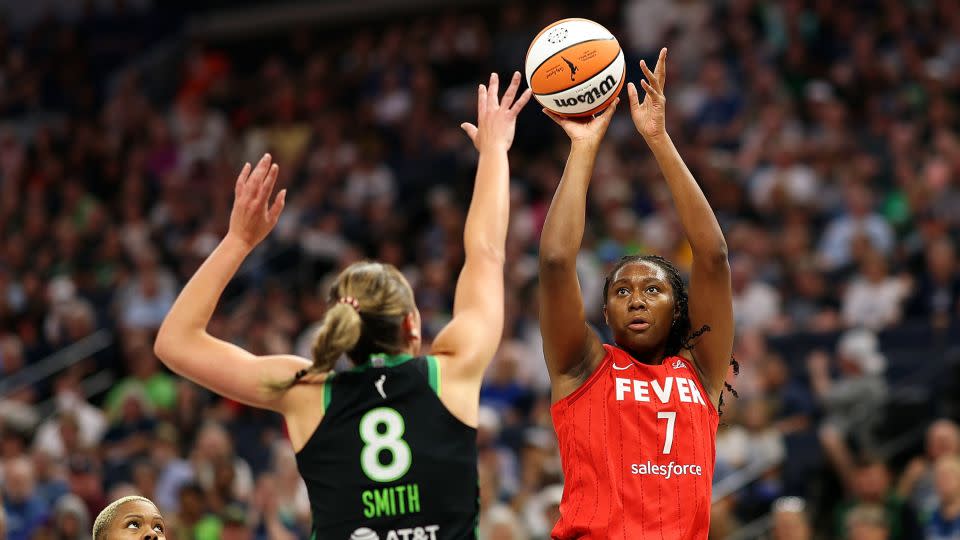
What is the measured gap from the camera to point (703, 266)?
4.81 metres

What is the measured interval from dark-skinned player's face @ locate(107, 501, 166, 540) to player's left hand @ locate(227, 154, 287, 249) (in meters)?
1.14

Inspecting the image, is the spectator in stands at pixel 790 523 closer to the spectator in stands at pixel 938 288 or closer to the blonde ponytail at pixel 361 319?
the spectator in stands at pixel 938 288

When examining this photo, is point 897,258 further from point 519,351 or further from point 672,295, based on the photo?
point 672,295

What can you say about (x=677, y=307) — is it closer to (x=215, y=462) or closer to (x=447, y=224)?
(x=215, y=462)

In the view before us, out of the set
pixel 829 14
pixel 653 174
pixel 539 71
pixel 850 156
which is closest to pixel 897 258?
pixel 850 156

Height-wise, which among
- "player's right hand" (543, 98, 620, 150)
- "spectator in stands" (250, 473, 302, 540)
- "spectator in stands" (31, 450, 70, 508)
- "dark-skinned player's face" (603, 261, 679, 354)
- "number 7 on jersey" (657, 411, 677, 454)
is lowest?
"spectator in stands" (250, 473, 302, 540)

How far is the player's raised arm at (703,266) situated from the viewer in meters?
4.79

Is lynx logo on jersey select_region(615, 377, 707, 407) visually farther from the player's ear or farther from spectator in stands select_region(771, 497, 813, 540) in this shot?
spectator in stands select_region(771, 497, 813, 540)

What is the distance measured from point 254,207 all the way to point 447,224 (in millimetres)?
11246

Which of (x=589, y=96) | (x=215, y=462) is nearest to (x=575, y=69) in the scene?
(x=589, y=96)

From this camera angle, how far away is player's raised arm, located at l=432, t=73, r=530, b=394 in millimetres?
4402

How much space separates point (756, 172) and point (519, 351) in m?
3.75

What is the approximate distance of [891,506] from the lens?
1065cm

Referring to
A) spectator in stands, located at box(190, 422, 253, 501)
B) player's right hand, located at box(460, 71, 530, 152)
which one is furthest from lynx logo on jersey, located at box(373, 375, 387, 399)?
spectator in stands, located at box(190, 422, 253, 501)
